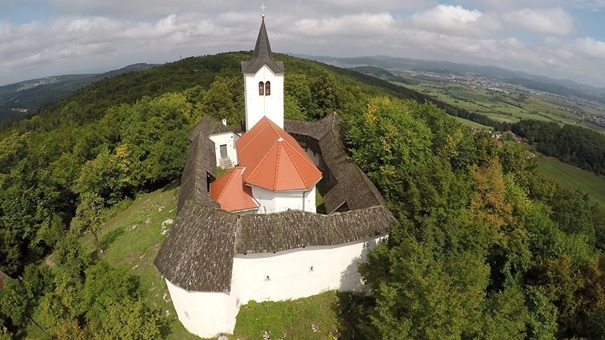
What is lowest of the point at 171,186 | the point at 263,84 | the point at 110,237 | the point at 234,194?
the point at 110,237

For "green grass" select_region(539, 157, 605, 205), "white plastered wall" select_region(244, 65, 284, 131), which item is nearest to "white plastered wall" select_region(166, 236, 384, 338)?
"white plastered wall" select_region(244, 65, 284, 131)

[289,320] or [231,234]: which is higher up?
[231,234]

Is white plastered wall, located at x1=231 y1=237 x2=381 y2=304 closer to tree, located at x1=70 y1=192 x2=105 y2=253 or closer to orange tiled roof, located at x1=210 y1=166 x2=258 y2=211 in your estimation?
orange tiled roof, located at x1=210 y1=166 x2=258 y2=211

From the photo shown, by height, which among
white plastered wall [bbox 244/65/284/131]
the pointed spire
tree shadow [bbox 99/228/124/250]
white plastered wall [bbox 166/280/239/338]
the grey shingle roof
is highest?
the pointed spire

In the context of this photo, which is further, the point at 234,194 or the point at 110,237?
the point at 110,237

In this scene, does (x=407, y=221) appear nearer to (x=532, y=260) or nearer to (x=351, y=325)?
(x=351, y=325)

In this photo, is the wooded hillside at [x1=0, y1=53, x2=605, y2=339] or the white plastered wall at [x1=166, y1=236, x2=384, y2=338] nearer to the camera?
the wooded hillside at [x1=0, y1=53, x2=605, y2=339]

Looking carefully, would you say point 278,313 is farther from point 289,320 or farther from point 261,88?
point 261,88

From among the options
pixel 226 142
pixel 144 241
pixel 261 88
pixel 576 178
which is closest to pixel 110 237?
pixel 144 241
